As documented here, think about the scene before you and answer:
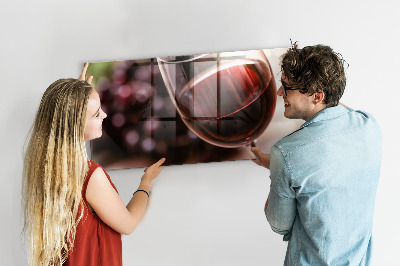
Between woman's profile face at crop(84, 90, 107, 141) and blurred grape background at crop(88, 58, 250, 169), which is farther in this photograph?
blurred grape background at crop(88, 58, 250, 169)

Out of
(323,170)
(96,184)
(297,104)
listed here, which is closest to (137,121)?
(96,184)

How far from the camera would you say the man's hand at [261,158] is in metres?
1.43

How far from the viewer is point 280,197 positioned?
1.09 metres

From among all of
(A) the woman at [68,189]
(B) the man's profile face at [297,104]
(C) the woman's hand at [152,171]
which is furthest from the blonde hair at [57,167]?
(B) the man's profile face at [297,104]

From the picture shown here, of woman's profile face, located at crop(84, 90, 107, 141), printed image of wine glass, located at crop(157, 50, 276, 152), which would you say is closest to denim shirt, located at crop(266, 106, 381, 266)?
printed image of wine glass, located at crop(157, 50, 276, 152)

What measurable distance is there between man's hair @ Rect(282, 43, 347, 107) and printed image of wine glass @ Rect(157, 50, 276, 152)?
364 mm

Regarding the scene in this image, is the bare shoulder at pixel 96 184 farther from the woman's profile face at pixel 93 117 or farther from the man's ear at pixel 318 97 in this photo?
the man's ear at pixel 318 97

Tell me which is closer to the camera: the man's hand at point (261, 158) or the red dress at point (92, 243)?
the red dress at point (92, 243)

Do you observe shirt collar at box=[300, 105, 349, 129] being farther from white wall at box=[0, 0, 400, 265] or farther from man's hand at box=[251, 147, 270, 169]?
white wall at box=[0, 0, 400, 265]

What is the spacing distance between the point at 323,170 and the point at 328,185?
0.15 feet

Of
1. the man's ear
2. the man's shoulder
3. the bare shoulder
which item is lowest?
the bare shoulder

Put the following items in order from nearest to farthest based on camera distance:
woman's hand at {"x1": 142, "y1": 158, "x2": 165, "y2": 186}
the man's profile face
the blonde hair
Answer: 1. the blonde hair
2. the man's profile face
3. woman's hand at {"x1": 142, "y1": 158, "x2": 165, "y2": 186}

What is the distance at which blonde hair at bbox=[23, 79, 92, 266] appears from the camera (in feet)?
3.38

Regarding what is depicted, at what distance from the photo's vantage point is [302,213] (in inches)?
42.7
